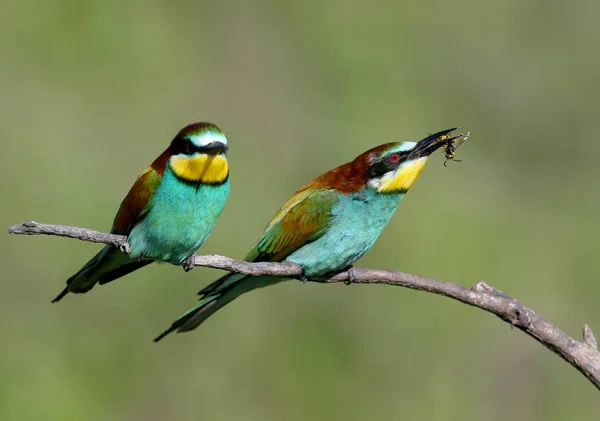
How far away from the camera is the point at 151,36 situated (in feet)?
20.6

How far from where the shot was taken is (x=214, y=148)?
9.64 feet

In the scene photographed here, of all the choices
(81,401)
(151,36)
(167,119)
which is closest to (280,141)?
(167,119)

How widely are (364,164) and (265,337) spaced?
152 centimetres

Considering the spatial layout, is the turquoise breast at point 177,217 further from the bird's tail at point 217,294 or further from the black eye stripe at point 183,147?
the bird's tail at point 217,294

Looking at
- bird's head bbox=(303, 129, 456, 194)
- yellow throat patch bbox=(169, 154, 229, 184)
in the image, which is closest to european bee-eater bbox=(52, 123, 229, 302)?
yellow throat patch bbox=(169, 154, 229, 184)

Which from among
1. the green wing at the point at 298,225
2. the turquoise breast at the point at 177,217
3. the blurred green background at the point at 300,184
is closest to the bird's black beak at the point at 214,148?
the turquoise breast at the point at 177,217

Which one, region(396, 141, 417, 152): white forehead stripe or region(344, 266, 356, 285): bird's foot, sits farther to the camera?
region(396, 141, 417, 152): white forehead stripe

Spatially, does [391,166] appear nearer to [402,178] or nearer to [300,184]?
[402,178]

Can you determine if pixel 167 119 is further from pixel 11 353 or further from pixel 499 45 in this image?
pixel 499 45

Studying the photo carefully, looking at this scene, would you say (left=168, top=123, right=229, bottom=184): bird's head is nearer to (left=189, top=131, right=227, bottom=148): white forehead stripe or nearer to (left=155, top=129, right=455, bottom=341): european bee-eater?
(left=189, top=131, right=227, bottom=148): white forehead stripe

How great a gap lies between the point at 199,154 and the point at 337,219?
2.49 ft

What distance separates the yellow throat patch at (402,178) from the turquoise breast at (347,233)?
0.11 feet

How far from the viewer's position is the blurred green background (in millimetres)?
4648

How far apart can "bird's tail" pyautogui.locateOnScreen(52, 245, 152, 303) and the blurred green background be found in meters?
1.30
